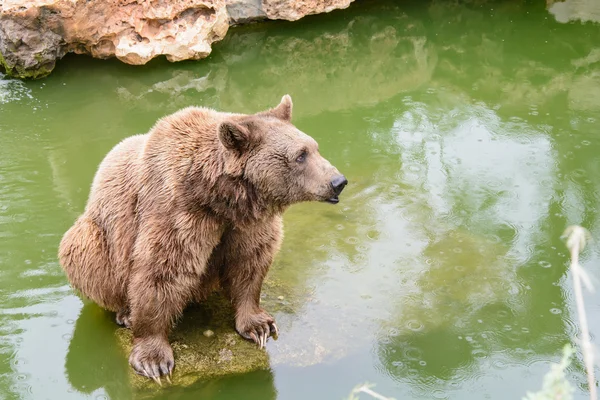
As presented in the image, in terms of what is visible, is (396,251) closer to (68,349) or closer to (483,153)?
(483,153)

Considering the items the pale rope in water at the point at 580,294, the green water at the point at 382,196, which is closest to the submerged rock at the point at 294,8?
the green water at the point at 382,196

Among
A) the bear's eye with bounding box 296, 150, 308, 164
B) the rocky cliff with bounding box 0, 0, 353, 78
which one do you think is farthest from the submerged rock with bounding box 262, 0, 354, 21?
the bear's eye with bounding box 296, 150, 308, 164

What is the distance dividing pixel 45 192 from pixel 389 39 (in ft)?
18.3

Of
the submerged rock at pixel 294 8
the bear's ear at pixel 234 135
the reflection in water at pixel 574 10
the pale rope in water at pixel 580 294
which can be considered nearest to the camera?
the pale rope in water at pixel 580 294

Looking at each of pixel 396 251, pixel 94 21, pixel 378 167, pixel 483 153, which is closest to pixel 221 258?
pixel 396 251

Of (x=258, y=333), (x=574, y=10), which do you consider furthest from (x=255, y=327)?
(x=574, y=10)

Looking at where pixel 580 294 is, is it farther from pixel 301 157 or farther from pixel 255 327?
pixel 255 327

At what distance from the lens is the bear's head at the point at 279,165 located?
3.93 metres

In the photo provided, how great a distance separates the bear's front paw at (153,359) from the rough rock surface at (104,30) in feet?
16.5

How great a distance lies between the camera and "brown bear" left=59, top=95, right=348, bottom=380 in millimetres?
3965

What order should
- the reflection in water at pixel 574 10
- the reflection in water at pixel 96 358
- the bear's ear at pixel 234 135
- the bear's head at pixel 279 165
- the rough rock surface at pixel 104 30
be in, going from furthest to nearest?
the reflection in water at pixel 574 10 < the rough rock surface at pixel 104 30 < the reflection in water at pixel 96 358 < the bear's head at pixel 279 165 < the bear's ear at pixel 234 135

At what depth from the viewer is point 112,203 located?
4.39m

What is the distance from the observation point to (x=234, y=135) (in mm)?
3869

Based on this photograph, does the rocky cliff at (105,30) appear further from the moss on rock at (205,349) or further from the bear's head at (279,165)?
the bear's head at (279,165)
